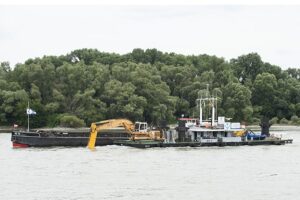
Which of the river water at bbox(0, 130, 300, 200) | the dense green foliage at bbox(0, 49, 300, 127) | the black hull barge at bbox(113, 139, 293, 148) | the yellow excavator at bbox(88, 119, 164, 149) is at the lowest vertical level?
the river water at bbox(0, 130, 300, 200)

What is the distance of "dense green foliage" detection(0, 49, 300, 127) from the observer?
127875 millimetres

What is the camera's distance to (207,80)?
15025 centimetres

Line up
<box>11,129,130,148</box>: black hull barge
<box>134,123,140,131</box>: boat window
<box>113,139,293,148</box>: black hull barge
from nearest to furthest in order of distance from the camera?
<box>113,139,293,148</box>: black hull barge → <box>11,129,130,148</box>: black hull barge → <box>134,123,140,131</box>: boat window

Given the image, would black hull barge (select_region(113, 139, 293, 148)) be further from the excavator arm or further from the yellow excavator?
the excavator arm

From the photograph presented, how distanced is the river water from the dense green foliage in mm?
50426

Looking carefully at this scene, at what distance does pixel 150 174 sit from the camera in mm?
52781

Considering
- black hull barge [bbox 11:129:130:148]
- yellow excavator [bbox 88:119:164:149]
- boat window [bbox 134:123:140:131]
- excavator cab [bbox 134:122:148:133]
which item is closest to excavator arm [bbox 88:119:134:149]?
yellow excavator [bbox 88:119:164:149]

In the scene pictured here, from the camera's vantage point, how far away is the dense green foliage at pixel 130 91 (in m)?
128

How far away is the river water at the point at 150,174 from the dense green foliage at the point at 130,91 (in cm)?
5043

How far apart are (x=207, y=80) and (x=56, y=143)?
237ft

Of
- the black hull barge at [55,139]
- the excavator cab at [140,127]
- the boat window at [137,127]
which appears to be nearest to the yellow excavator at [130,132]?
the excavator cab at [140,127]

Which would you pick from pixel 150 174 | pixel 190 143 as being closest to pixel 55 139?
pixel 190 143

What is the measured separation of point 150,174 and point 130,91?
251ft

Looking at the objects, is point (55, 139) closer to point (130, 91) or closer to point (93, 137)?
point (93, 137)
